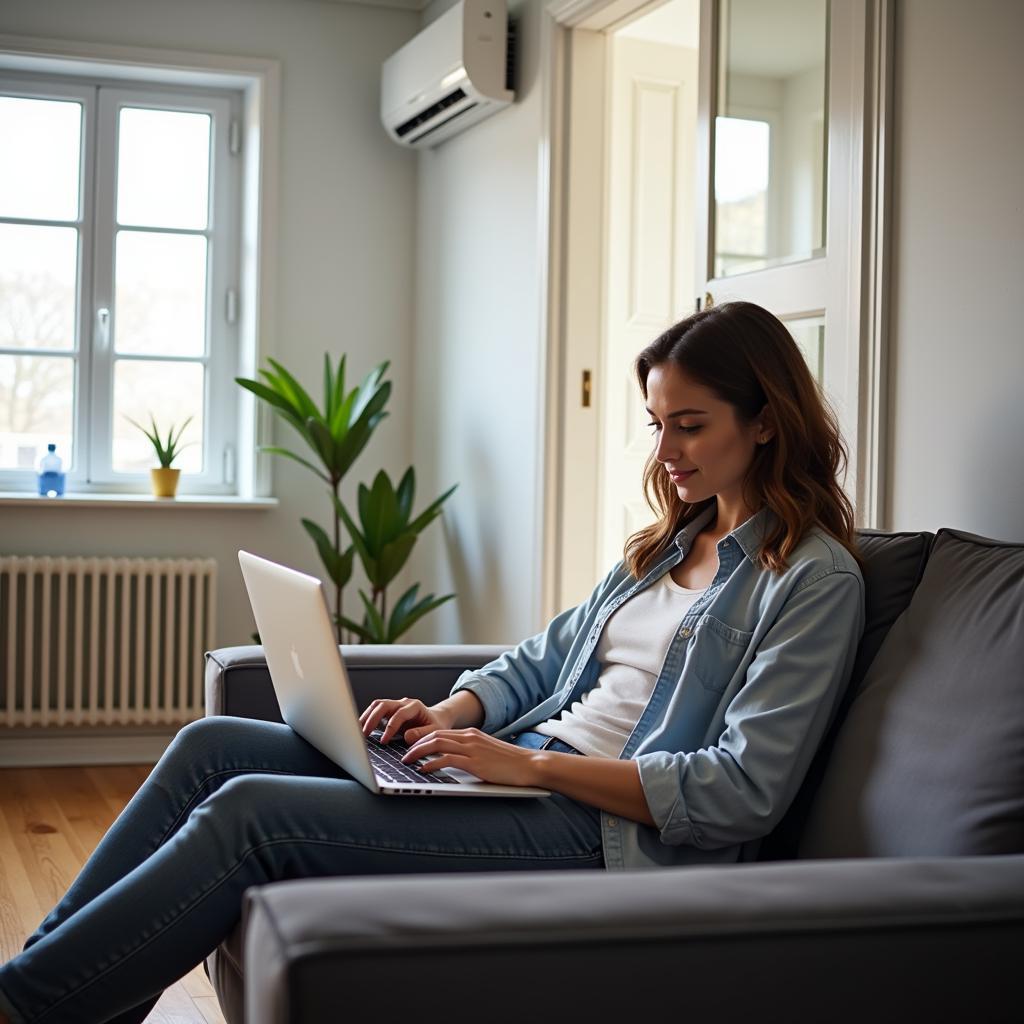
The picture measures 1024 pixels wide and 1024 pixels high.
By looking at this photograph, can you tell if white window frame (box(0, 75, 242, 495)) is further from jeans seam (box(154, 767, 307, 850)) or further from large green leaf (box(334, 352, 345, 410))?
jeans seam (box(154, 767, 307, 850))

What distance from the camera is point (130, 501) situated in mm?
4180

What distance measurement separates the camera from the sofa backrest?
1.61 m

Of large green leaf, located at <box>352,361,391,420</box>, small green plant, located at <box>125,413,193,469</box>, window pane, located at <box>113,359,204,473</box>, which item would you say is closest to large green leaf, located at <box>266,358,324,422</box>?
large green leaf, located at <box>352,361,391,420</box>

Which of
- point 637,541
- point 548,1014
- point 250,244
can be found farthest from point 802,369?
point 250,244

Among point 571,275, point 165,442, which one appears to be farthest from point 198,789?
point 165,442

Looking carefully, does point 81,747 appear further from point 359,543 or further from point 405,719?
point 405,719

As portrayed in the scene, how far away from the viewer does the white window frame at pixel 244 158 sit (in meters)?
4.17

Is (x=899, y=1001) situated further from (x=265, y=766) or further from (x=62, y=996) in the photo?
(x=265, y=766)

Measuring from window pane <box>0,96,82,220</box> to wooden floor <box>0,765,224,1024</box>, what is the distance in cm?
179

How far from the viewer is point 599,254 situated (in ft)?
11.2

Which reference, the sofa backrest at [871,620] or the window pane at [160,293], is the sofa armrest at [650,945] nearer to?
the sofa backrest at [871,620]

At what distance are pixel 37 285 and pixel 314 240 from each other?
900mm

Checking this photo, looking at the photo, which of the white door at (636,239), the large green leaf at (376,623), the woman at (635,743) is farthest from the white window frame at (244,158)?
the woman at (635,743)

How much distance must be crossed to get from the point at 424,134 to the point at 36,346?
143 cm
